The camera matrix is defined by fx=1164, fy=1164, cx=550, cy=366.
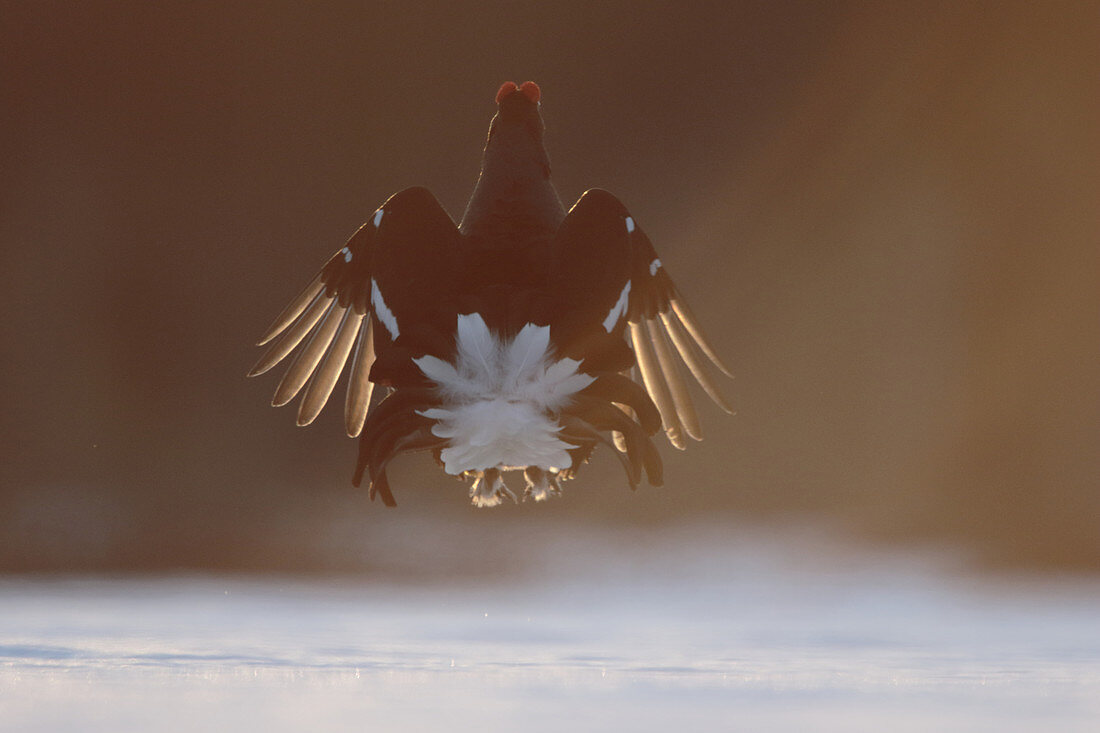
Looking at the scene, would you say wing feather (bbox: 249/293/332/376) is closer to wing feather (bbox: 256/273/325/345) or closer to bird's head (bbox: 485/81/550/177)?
wing feather (bbox: 256/273/325/345)

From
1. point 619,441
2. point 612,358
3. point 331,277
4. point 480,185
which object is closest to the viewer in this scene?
point 612,358

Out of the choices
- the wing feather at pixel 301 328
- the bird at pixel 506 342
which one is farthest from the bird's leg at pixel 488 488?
the wing feather at pixel 301 328

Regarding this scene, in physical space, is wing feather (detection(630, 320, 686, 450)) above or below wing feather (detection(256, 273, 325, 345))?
below

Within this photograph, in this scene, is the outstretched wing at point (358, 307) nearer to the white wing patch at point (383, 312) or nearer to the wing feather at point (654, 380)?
the white wing patch at point (383, 312)

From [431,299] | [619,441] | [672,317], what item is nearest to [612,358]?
[619,441]

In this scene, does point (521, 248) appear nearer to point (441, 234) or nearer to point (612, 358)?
point (441, 234)

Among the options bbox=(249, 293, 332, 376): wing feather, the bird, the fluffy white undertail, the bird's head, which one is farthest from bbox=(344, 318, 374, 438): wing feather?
the bird's head

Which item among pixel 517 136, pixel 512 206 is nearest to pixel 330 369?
pixel 512 206
